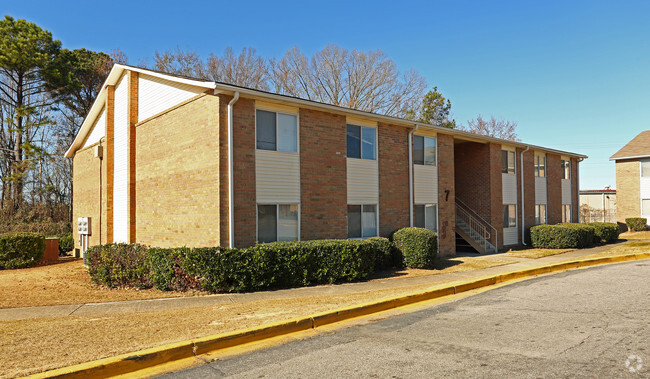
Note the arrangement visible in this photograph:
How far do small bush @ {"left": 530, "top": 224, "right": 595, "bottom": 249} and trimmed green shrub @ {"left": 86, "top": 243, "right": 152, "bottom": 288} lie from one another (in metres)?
18.1

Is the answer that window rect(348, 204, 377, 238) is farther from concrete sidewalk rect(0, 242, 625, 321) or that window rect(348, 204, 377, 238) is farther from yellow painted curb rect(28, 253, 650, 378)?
yellow painted curb rect(28, 253, 650, 378)

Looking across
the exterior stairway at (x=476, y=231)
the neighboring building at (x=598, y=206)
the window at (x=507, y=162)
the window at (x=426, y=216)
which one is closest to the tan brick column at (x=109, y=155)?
the window at (x=426, y=216)

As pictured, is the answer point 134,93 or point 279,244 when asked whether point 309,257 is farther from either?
point 134,93

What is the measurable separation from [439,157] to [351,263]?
321 inches

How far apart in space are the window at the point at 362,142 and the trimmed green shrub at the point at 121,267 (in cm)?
720

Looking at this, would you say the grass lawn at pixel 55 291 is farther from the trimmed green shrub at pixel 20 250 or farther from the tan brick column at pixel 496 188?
the tan brick column at pixel 496 188

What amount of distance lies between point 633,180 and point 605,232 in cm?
1307

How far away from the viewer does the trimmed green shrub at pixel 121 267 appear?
1184cm

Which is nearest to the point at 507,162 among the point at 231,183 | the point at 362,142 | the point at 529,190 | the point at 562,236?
the point at 529,190

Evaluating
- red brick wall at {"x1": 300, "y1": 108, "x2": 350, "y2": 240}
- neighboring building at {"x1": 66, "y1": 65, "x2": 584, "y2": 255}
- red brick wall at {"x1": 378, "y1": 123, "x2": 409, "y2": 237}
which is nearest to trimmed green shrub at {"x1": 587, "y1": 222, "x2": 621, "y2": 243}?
neighboring building at {"x1": 66, "y1": 65, "x2": 584, "y2": 255}

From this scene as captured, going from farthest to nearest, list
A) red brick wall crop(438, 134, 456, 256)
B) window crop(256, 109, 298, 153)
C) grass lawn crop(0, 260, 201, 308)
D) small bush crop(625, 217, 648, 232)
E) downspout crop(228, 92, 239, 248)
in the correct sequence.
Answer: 1. small bush crop(625, 217, 648, 232)
2. red brick wall crop(438, 134, 456, 256)
3. window crop(256, 109, 298, 153)
4. downspout crop(228, 92, 239, 248)
5. grass lawn crop(0, 260, 201, 308)

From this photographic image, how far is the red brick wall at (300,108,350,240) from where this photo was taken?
44.3 feet

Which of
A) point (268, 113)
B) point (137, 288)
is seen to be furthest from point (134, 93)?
point (137, 288)

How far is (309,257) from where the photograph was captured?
11.4 metres
